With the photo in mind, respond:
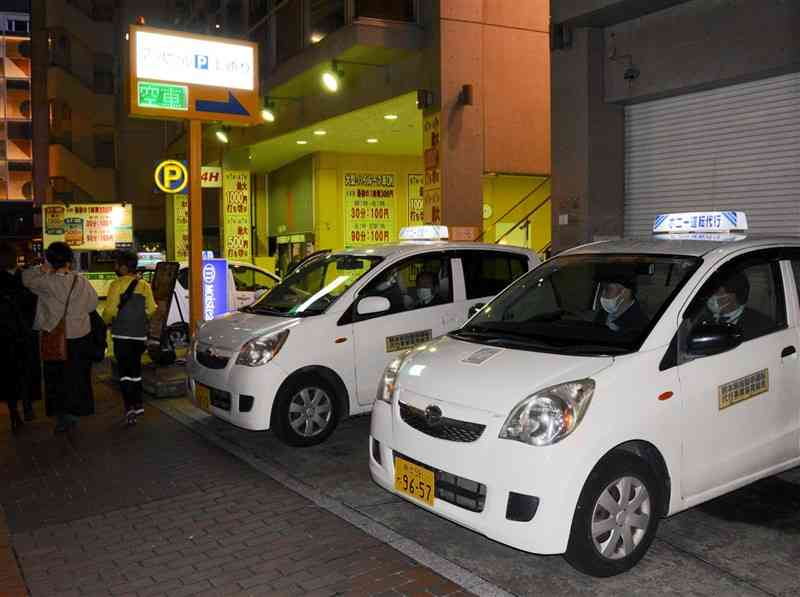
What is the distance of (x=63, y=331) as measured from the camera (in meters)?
7.12

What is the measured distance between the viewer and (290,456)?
21.1 ft

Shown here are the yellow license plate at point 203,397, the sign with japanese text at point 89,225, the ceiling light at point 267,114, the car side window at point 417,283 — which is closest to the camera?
the yellow license plate at point 203,397

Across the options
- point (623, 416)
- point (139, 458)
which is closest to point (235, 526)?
point (139, 458)

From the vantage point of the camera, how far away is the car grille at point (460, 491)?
12.9ft

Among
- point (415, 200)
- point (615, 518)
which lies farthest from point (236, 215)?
point (615, 518)

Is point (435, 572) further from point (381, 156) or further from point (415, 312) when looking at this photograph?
point (381, 156)

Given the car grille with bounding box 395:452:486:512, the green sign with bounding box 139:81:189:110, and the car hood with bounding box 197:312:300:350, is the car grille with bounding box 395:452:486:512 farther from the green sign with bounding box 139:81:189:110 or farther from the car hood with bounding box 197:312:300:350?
Result: the green sign with bounding box 139:81:189:110

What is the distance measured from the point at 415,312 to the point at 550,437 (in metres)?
3.36

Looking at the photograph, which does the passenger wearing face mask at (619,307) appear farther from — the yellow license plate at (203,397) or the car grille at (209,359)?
the yellow license plate at (203,397)

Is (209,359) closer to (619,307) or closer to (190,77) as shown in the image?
(619,307)

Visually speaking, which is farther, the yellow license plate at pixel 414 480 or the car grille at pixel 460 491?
the yellow license plate at pixel 414 480

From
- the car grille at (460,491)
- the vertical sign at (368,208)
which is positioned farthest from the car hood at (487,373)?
the vertical sign at (368,208)

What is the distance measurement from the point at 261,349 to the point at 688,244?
11.4ft

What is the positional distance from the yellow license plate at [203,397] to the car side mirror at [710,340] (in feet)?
13.9
